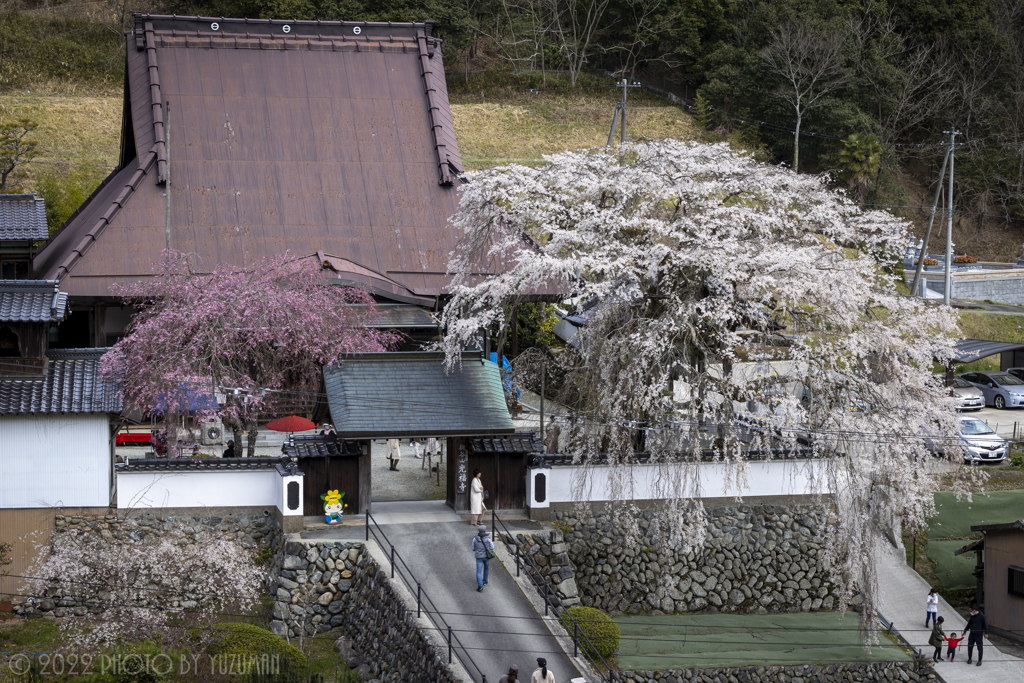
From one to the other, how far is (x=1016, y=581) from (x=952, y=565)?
2371 mm

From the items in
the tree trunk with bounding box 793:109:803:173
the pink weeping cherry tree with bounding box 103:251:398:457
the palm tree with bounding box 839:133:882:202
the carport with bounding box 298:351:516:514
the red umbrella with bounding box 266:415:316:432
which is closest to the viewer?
the carport with bounding box 298:351:516:514

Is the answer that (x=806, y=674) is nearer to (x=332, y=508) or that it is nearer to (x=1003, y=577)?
(x=1003, y=577)

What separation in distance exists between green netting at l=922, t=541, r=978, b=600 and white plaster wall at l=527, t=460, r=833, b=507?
184 inches

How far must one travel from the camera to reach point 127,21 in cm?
7294

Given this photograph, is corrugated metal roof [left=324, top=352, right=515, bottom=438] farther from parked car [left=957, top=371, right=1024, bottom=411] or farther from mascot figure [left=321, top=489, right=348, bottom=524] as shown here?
parked car [left=957, top=371, right=1024, bottom=411]

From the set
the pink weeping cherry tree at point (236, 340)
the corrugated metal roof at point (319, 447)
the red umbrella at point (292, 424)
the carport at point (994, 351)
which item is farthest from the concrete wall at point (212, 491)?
the carport at point (994, 351)

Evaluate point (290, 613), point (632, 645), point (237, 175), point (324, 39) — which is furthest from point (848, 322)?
point (324, 39)

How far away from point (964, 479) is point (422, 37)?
68.2ft

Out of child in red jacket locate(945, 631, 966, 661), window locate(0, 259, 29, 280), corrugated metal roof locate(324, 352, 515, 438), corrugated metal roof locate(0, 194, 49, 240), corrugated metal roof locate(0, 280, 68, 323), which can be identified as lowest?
child in red jacket locate(945, 631, 966, 661)

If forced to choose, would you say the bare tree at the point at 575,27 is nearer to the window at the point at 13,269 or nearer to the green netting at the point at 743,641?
the window at the point at 13,269

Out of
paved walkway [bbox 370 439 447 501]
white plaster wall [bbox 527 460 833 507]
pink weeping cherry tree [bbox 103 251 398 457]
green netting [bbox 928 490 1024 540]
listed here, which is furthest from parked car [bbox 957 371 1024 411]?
pink weeping cherry tree [bbox 103 251 398 457]

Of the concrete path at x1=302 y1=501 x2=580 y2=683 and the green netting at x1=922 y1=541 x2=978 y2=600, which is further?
the green netting at x1=922 y1=541 x2=978 y2=600

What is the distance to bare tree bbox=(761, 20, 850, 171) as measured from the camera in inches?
2441

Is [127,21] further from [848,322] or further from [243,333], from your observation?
[848,322]
